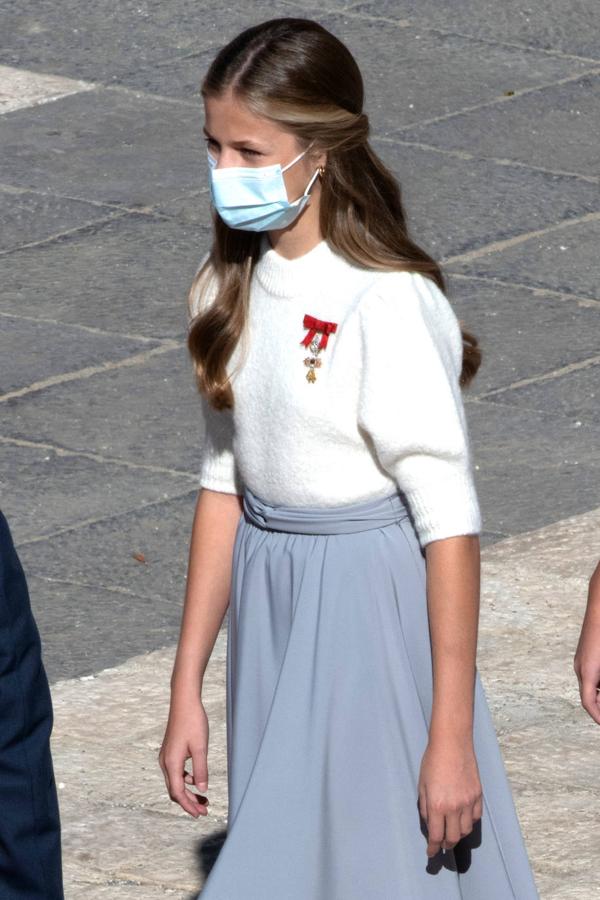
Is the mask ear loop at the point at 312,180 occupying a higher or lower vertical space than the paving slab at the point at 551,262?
higher

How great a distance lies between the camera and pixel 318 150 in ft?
10.2

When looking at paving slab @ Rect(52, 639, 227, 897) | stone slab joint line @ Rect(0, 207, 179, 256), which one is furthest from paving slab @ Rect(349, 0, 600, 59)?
paving slab @ Rect(52, 639, 227, 897)

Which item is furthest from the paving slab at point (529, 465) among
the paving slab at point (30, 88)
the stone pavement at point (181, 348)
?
the paving slab at point (30, 88)

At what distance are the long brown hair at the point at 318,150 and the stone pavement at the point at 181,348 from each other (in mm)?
1410

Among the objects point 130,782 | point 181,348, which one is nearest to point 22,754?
point 130,782

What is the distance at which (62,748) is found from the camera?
187 inches

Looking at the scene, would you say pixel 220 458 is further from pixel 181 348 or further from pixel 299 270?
pixel 181 348

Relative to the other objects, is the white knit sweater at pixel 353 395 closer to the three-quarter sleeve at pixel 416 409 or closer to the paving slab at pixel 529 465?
the three-quarter sleeve at pixel 416 409

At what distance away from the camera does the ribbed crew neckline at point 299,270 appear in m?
3.10

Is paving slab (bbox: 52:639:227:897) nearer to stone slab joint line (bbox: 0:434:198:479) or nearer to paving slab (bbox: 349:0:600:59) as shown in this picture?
stone slab joint line (bbox: 0:434:198:479)

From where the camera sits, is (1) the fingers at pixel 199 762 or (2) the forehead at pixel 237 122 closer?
(2) the forehead at pixel 237 122

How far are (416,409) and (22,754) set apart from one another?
2.45 ft

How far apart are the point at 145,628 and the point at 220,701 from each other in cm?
50

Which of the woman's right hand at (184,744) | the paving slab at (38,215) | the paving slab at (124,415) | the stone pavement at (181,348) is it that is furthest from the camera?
the paving slab at (38,215)
